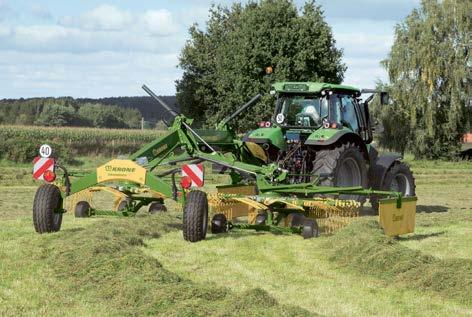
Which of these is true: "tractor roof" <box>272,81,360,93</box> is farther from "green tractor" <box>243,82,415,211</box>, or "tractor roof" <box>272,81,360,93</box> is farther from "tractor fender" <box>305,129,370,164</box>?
"tractor fender" <box>305,129,370,164</box>

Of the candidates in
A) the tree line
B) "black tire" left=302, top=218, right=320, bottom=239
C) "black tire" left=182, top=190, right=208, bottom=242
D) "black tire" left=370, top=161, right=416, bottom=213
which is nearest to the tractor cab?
"black tire" left=370, top=161, right=416, bottom=213

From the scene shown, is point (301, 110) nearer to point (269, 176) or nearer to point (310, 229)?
point (269, 176)

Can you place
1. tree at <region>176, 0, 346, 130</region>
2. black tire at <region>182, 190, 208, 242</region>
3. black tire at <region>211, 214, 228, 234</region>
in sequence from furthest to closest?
tree at <region>176, 0, 346, 130</region> < black tire at <region>211, 214, 228, 234</region> < black tire at <region>182, 190, 208, 242</region>

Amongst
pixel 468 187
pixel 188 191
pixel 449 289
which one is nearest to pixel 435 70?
pixel 468 187

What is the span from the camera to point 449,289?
7945mm

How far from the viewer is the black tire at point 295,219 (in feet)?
39.6

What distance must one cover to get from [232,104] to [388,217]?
32897mm

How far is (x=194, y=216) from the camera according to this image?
1078 cm

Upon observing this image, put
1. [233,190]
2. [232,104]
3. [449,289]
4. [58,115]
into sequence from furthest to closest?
[58,115], [232,104], [233,190], [449,289]

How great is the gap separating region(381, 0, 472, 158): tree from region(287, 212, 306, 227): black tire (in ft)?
110

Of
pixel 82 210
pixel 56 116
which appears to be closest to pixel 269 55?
pixel 82 210

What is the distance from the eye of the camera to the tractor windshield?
1494cm

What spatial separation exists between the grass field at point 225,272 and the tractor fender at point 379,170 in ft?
9.33

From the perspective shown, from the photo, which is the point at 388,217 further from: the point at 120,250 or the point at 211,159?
the point at 120,250
